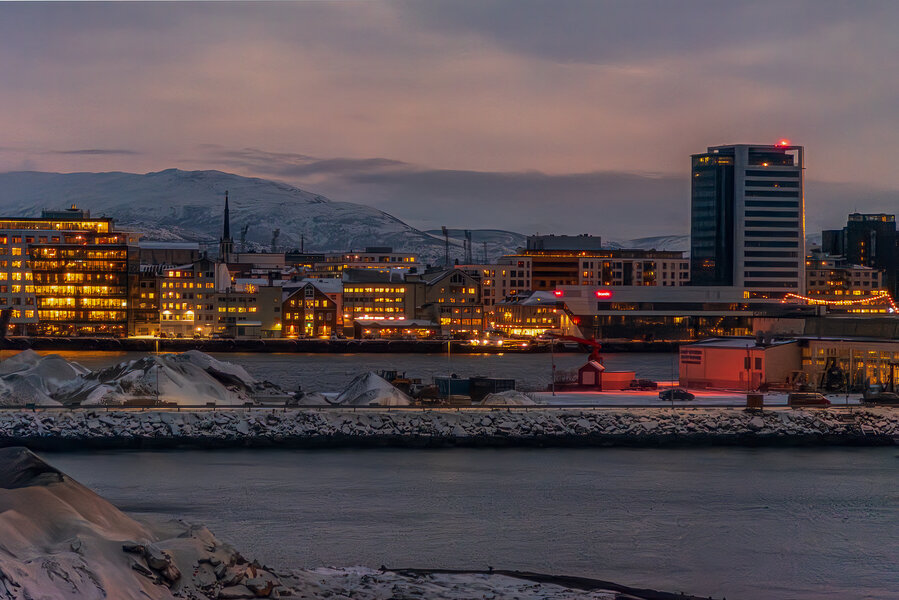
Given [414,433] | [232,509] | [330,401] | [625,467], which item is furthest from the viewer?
[330,401]

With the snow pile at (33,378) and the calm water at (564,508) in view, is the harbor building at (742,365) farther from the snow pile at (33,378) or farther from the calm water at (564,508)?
the snow pile at (33,378)

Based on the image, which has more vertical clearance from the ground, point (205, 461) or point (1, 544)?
point (1, 544)

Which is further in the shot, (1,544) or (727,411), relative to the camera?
(727,411)

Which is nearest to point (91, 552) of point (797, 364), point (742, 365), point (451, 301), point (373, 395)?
point (373, 395)

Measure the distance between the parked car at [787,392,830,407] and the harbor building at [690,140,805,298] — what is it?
79.4 meters

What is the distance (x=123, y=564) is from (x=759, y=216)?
346 ft

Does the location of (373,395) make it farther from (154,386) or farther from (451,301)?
(451,301)

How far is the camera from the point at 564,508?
806 inches

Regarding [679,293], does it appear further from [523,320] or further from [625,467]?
[625,467]

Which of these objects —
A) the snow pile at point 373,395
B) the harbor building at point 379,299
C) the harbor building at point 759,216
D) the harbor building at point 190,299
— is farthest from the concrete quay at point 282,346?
the snow pile at point 373,395

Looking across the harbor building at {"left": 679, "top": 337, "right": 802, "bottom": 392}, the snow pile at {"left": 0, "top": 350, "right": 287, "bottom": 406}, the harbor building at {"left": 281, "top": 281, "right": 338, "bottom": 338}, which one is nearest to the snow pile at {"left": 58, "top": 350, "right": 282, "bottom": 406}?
the snow pile at {"left": 0, "top": 350, "right": 287, "bottom": 406}

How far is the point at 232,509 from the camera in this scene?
19.9 m

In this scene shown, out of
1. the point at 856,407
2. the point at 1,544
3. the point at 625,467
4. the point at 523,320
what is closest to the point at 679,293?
the point at 523,320

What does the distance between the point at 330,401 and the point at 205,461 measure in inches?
341
